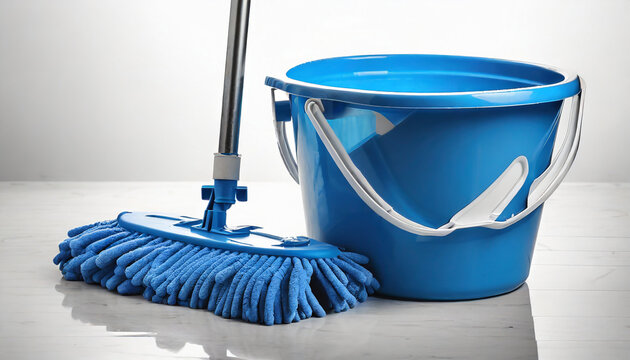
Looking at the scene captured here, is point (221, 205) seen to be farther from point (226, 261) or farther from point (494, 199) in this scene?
point (494, 199)

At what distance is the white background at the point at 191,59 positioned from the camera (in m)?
2.06

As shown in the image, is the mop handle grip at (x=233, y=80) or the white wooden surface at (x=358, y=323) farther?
the mop handle grip at (x=233, y=80)

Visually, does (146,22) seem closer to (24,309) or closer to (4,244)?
(4,244)

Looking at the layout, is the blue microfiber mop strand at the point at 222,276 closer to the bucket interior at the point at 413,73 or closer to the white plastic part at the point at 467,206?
the white plastic part at the point at 467,206

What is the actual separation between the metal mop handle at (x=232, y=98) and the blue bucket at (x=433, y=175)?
7cm


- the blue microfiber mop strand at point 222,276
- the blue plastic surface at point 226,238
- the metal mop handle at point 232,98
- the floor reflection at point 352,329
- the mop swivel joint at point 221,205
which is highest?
the metal mop handle at point 232,98

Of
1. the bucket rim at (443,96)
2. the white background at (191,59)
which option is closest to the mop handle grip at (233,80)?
the bucket rim at (443,96)

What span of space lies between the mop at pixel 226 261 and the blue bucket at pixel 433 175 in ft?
0.19

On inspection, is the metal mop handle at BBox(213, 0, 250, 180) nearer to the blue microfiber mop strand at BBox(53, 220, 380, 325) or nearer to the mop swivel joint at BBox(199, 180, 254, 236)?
the mop swivel joint at BBox(199, 180, 254, 236)

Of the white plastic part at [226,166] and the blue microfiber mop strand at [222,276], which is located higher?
the white plastic part at [226,166]

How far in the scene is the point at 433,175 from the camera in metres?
1.15

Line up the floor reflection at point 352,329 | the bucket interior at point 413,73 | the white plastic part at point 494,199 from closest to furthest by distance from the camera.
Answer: the floor reflection at point 352,329 < the white plastic part at point 494,199 < the bucket interior at point 413,73

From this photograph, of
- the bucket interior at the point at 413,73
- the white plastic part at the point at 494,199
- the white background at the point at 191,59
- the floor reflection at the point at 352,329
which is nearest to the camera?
the floor reflection at the point at 352,329

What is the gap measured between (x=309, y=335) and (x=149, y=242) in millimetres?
297
